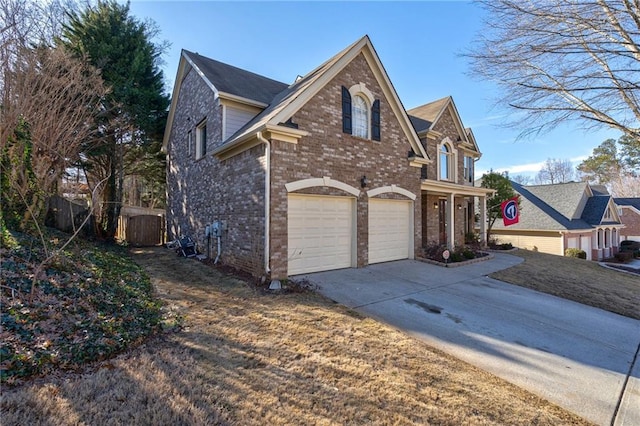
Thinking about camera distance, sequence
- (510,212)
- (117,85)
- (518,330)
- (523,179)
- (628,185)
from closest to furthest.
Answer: (518,330) → (117,85) → (510,212) → (628,185) → (523,179)

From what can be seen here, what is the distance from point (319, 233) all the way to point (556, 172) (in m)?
63.9

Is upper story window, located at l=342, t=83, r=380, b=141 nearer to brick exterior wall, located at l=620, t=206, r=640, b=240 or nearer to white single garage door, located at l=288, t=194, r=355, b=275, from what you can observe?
white single garage door, located at l=288, t=194, r=355, b=275

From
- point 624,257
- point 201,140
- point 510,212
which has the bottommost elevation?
point 624,257

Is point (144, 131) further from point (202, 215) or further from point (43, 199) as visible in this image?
point (43, 199)

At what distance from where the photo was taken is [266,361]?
3771 mm

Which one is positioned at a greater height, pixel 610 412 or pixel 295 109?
pixel 295 109

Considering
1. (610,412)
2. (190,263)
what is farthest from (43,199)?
(610,412)

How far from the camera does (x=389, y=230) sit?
35.4 feet

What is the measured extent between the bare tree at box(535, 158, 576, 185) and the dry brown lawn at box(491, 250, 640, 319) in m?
51.0

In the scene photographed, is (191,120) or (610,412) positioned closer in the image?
(610,412)

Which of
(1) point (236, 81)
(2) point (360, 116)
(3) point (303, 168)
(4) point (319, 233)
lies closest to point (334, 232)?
(4) point (319, 233)

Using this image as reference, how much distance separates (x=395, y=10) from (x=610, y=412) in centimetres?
1070

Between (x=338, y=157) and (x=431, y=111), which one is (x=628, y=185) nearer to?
(x=431, y=111)

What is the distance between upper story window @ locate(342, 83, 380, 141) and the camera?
947 cm
